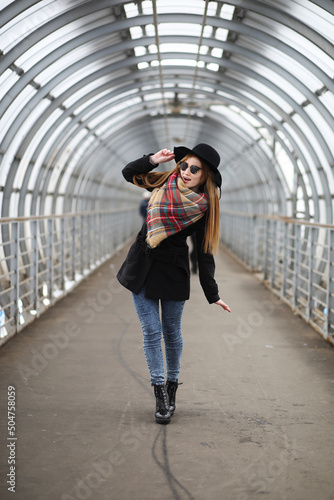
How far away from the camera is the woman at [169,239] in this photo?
407cm

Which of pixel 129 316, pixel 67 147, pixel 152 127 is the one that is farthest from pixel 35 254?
pixel 152 127

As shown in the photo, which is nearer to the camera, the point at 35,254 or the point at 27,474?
the point at 27,474

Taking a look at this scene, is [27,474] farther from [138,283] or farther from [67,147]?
[67,147]

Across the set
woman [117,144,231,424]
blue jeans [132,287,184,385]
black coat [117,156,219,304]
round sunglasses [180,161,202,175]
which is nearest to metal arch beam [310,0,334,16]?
woman [117,144,231,424]

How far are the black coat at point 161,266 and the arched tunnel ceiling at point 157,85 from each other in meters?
3.76

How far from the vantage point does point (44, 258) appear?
891 cm

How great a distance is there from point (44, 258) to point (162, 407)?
5.07 metres

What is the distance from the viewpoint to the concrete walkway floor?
10.7ft

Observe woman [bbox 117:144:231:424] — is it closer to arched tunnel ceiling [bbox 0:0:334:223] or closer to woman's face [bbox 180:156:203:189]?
woman's face [bbox 180:156:203:189]

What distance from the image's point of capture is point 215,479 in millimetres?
3299

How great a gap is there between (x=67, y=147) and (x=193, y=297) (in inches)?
226

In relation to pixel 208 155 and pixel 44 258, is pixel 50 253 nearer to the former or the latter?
pixel 44 258

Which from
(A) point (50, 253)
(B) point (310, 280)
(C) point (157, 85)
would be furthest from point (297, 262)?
(C) point (157, 85)

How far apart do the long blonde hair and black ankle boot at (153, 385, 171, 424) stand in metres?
0.91
